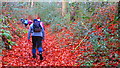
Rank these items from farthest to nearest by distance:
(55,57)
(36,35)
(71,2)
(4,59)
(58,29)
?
(71,2)
(58,29)
(55,57)
(36,35)
(4,59)

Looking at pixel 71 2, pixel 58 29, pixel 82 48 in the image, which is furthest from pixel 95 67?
pixel 71 2

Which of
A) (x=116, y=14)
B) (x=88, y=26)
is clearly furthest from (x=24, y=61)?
(x=116, y=14)

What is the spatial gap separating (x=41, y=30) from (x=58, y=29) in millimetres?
6071

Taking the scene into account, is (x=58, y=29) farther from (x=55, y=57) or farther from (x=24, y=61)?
(x=24, y=61)

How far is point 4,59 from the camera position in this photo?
5602mm

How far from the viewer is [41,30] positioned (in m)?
5.96

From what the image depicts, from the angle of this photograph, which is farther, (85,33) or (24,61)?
(85,33)

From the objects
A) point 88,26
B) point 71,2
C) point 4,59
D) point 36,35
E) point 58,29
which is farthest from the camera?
point 71,2

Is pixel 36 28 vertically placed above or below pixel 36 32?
above

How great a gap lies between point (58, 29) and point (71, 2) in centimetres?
423

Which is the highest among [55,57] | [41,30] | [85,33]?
[41,30]

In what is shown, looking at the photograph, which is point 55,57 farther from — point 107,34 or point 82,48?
point 107,34

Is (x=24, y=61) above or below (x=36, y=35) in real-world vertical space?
below

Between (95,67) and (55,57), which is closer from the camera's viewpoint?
(95,67)
